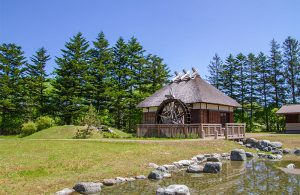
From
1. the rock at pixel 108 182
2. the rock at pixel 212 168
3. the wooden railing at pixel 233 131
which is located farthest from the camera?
the wooden railing at pixel 233 131

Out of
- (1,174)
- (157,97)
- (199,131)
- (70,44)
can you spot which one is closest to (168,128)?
(199,131)

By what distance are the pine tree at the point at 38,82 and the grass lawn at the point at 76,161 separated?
87.4 ft

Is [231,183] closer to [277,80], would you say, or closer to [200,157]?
[200,157]

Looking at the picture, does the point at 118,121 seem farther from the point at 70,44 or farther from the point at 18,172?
the point at 18,172

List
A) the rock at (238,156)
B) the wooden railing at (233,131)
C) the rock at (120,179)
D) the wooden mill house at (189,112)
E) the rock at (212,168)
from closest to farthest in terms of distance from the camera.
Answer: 1. the rock at (120,179)
2. the rock at (212,168)
3. the rock at (238,156)
4. the wooden railing at (233,131)
5. the wooden mill house at (189,112)

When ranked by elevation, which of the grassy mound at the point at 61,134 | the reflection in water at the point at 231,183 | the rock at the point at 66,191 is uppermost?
the grassy mound at the point at 61,134

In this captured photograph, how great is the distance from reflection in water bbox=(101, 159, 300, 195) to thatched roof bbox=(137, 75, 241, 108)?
13.9 metres

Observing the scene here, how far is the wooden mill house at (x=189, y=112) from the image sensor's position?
79.9 ft

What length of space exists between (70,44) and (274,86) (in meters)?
31.9

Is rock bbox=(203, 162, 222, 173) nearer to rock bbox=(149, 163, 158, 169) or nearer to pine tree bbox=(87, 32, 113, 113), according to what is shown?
rock bbox=(149, 163, 158, 169)

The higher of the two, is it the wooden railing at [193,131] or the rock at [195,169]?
the wooden railing at [193,131]

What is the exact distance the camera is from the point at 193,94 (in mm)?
28250

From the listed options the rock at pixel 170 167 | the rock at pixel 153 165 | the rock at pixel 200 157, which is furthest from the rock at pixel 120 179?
the rock at pixel 200 157

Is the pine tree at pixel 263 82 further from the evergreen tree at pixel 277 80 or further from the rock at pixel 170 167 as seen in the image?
the rock at pixel 170 167
